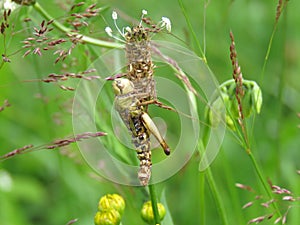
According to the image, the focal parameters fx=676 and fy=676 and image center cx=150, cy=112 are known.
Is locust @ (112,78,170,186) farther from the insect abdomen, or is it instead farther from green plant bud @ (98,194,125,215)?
green plant bud @ (98,194,125,215)

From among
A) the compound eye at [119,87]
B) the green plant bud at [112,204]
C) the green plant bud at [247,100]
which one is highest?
the compound eye at [119,87]

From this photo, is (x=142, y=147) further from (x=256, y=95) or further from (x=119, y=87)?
(x=256, y=95)

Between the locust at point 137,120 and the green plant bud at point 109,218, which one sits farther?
the green plant bud at point 109,218

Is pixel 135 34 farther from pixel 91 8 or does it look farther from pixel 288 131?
pixel 288 131

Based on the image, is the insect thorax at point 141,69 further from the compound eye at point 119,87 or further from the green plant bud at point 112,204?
the green plant bud at point 112,204

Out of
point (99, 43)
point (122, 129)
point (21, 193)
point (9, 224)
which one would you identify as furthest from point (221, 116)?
point (21, 193)

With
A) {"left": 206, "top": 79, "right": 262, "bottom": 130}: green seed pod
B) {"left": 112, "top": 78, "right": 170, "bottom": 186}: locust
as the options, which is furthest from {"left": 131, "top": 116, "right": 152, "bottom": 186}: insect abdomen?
{"left": 206, "top": 79, "right": 262, "bottom": 130}: green seed pod

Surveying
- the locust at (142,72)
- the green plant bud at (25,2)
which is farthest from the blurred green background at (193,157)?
the locust at (142,72)
